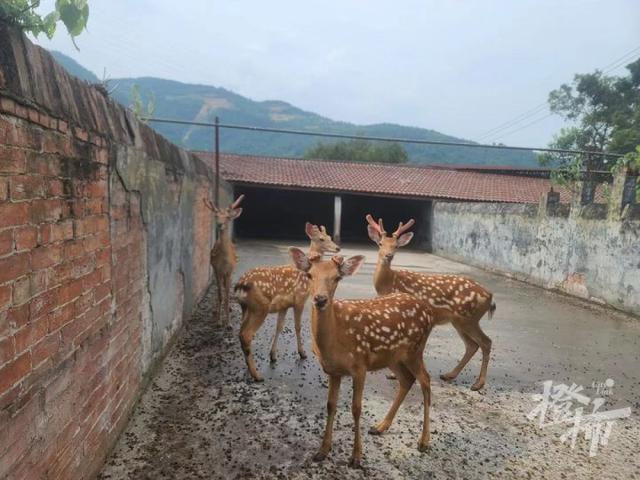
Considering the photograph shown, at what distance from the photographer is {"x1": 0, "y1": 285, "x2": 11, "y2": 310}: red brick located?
75.7 inches

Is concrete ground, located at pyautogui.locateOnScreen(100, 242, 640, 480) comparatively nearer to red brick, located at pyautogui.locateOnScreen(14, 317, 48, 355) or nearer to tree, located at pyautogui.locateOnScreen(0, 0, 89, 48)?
red brick, located at pyautogui.locateOnScreen(14, 317, 48, 355)

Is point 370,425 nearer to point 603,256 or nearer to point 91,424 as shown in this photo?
point 91,424

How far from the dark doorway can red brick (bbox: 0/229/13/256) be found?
2438cm

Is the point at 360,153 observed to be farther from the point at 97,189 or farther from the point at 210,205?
the point at 97,189

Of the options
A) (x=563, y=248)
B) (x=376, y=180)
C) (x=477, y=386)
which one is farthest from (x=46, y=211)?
(x=376, y=180)

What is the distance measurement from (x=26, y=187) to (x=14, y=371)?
30.7 inches

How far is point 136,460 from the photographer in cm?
332

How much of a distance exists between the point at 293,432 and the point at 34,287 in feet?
7.88

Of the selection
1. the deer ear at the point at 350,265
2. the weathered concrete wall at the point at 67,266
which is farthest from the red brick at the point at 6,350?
the deer ear at the point at 350,265

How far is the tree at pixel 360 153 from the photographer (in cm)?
5978

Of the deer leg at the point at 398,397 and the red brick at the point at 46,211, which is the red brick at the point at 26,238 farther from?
the deer leg at the point at 398,397

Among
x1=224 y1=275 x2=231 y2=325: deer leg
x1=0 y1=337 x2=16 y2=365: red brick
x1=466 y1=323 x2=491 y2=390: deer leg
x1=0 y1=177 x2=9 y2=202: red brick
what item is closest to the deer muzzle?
x1=0 y1=337 x2=16 y2=365: red brick

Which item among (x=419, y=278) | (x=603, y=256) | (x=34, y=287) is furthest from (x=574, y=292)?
(x=34, y=287)

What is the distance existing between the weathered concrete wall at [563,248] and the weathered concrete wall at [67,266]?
28.5 feet
